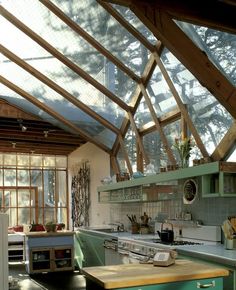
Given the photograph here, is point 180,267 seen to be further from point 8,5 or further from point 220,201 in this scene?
point 8,5

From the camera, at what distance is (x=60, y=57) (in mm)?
6848

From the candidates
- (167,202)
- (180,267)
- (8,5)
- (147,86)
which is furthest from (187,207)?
A: (8,5)

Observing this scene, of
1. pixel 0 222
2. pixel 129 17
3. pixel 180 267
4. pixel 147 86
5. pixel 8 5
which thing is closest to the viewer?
pixel 0 222

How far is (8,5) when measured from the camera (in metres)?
6.21

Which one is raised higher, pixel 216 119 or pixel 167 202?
pixel 216 119

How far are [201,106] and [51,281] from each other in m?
4.27

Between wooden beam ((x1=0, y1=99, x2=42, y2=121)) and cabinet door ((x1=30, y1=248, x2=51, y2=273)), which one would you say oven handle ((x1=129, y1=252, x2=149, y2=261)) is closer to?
cabinet door ((x1=30, y1=248, x2=51, y2=273))

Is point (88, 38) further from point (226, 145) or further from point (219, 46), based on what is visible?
point (226, 145)

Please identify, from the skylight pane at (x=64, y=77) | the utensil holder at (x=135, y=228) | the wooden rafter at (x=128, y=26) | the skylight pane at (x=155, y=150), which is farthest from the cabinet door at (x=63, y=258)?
the wooden rafter at (x=128, y=26)

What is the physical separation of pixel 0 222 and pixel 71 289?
4.29m

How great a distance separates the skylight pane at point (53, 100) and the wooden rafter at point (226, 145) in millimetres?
4070

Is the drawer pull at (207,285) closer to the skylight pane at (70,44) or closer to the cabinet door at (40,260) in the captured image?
the skylight pane at (70,44)

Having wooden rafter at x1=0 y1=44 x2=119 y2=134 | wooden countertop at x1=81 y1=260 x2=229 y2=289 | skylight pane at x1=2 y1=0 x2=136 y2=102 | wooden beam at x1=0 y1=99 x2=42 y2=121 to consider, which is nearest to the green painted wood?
wooden rafter at x1=0 y1=44 x2=119 y2=134

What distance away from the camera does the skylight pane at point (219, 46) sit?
4691 millimetres
